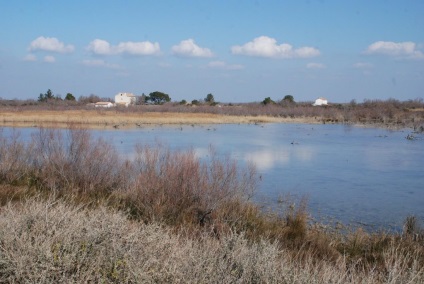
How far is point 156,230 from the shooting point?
6.83m

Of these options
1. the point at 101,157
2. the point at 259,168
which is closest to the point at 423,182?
the point at 259,168

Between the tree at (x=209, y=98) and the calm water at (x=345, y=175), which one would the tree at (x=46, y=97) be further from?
the calm water at (x=345, y=175)

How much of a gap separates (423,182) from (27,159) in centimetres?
1178

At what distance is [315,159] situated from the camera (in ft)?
67.5

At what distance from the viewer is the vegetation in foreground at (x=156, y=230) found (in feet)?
14.3

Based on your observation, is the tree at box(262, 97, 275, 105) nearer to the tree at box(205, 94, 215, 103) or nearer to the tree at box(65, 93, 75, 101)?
the tree at box(205, 94, 215, 103)

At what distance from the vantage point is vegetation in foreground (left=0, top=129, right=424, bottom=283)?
434 centimetres

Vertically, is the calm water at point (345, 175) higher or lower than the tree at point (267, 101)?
lower

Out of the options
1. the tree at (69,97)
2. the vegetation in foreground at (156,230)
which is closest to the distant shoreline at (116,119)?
the vegetation in foreground at (156,230)

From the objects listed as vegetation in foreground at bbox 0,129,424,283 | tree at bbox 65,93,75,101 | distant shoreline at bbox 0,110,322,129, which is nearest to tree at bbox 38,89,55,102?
tree at bbox 65,93,75,101

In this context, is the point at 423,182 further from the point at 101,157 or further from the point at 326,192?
the point at 101,157

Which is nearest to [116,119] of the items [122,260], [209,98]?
[122,260]

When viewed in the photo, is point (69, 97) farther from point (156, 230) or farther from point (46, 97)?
point (156, 230)

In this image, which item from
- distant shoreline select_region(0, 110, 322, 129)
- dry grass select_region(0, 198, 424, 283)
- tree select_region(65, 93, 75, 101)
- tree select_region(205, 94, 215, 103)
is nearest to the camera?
dry grass select_region(0, 198, 424, 283)
